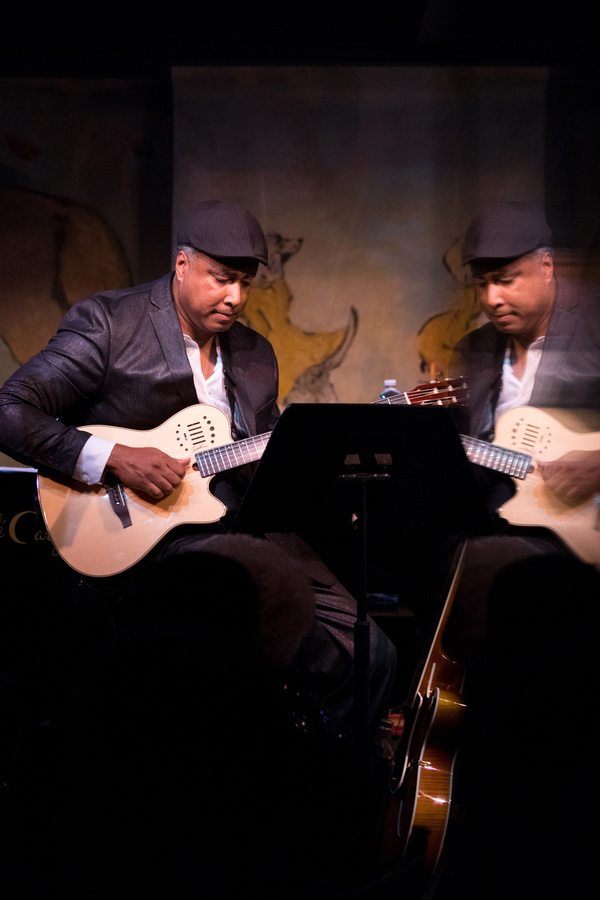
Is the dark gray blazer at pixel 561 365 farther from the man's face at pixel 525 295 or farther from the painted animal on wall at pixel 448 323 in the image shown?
the painted animal on wall at pixel 448 323

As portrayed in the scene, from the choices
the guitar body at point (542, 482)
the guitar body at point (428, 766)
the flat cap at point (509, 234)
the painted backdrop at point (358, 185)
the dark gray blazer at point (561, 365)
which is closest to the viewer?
the guitar body at point (428, 766)

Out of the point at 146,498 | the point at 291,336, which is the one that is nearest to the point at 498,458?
the point at 146,498

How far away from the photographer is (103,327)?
1.86 meters

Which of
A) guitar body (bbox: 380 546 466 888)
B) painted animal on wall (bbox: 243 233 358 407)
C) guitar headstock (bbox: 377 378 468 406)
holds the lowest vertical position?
guitar body (bbox: 380 546 466 888)

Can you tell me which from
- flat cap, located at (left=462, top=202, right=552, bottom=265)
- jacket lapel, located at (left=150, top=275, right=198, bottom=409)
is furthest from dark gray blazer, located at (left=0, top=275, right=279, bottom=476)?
flat cap, located at (left=462, top=202, right=552, bottom=265)

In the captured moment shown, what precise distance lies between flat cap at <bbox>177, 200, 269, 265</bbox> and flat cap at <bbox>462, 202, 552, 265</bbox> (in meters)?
0.71

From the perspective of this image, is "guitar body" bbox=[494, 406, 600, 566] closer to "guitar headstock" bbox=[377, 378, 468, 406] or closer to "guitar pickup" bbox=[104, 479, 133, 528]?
"guitar headstock" bbox=[377, 378, 468, 406]

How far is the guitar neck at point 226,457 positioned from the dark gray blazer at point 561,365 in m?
0.60

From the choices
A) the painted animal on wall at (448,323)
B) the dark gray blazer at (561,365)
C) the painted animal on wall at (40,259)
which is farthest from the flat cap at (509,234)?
the painted animal on wall at (40,259)

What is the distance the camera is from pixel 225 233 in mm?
1900

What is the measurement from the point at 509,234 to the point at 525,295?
249 mm

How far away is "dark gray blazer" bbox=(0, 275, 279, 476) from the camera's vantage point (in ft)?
5.74

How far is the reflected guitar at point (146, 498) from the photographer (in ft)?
5.73

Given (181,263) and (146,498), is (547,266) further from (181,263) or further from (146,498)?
(146,498)
